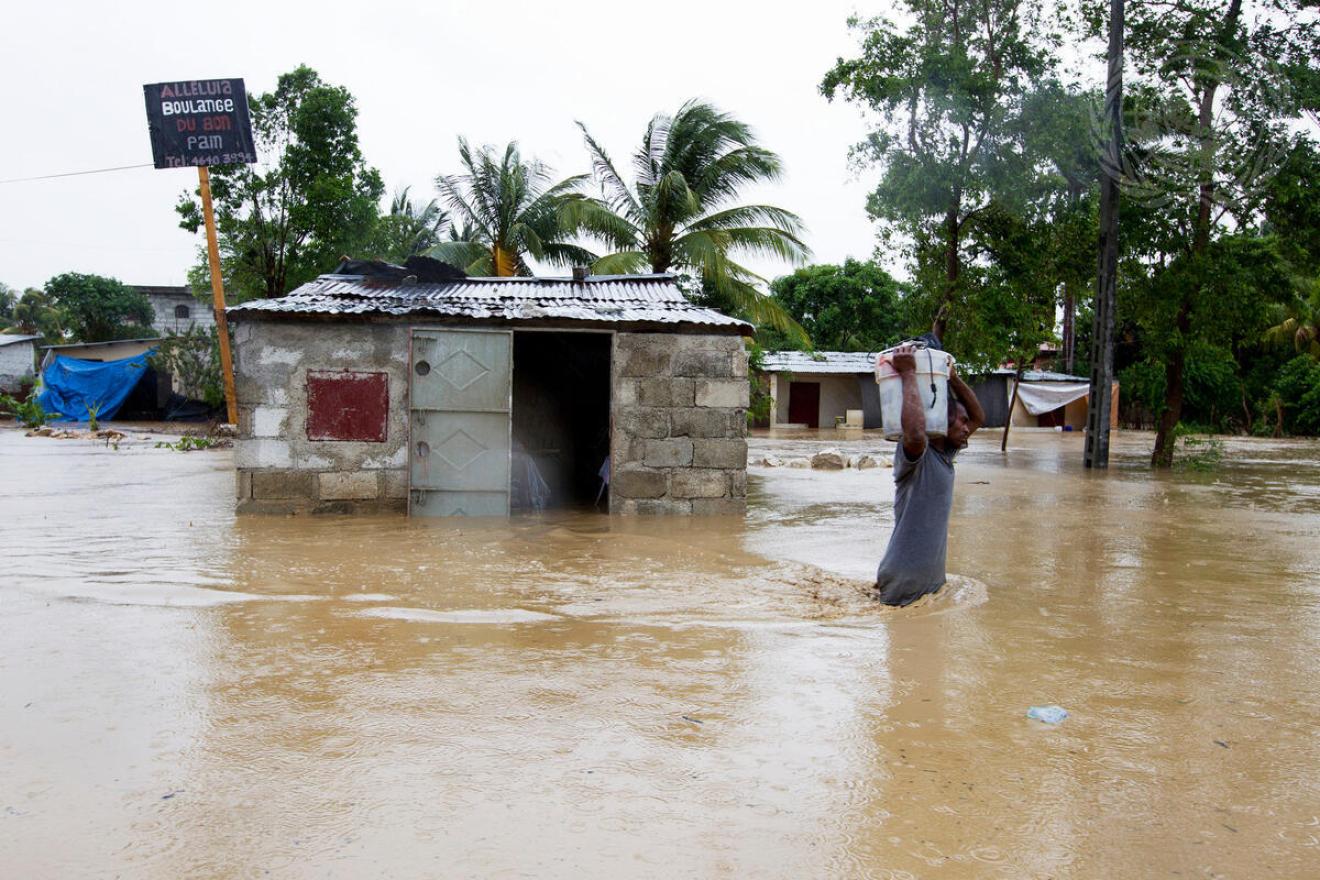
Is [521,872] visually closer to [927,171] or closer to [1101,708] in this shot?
[1101,708]

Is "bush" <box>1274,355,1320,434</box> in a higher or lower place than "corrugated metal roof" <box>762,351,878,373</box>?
lower

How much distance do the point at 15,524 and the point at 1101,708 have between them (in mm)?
9358

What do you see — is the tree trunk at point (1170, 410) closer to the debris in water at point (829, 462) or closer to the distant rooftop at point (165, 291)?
the debris in water at point (829, 462)

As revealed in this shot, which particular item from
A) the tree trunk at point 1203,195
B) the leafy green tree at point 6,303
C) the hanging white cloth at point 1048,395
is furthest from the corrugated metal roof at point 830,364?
the leafy green tree at point 6,303

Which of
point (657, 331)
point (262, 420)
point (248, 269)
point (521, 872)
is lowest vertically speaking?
point (521, 872)

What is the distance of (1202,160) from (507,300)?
12098mm

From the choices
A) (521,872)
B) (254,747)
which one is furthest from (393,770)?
(521,872)

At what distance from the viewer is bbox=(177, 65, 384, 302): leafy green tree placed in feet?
76.6

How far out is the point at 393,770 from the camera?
3518 mm

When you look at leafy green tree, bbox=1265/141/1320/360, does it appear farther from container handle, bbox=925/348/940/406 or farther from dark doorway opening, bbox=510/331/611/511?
container handle, bbox=925/348/940/406

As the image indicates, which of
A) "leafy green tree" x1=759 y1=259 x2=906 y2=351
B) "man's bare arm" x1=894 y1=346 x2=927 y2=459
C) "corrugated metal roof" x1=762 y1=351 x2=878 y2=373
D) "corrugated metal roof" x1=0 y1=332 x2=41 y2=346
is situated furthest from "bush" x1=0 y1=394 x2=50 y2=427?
"man's bare arm" x1=894 y1=346 x2=927 y2=459

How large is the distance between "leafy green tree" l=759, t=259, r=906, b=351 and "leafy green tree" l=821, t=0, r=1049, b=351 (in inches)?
702

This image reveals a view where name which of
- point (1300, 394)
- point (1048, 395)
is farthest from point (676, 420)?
point (1300, 394)

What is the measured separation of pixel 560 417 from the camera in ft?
43.4
